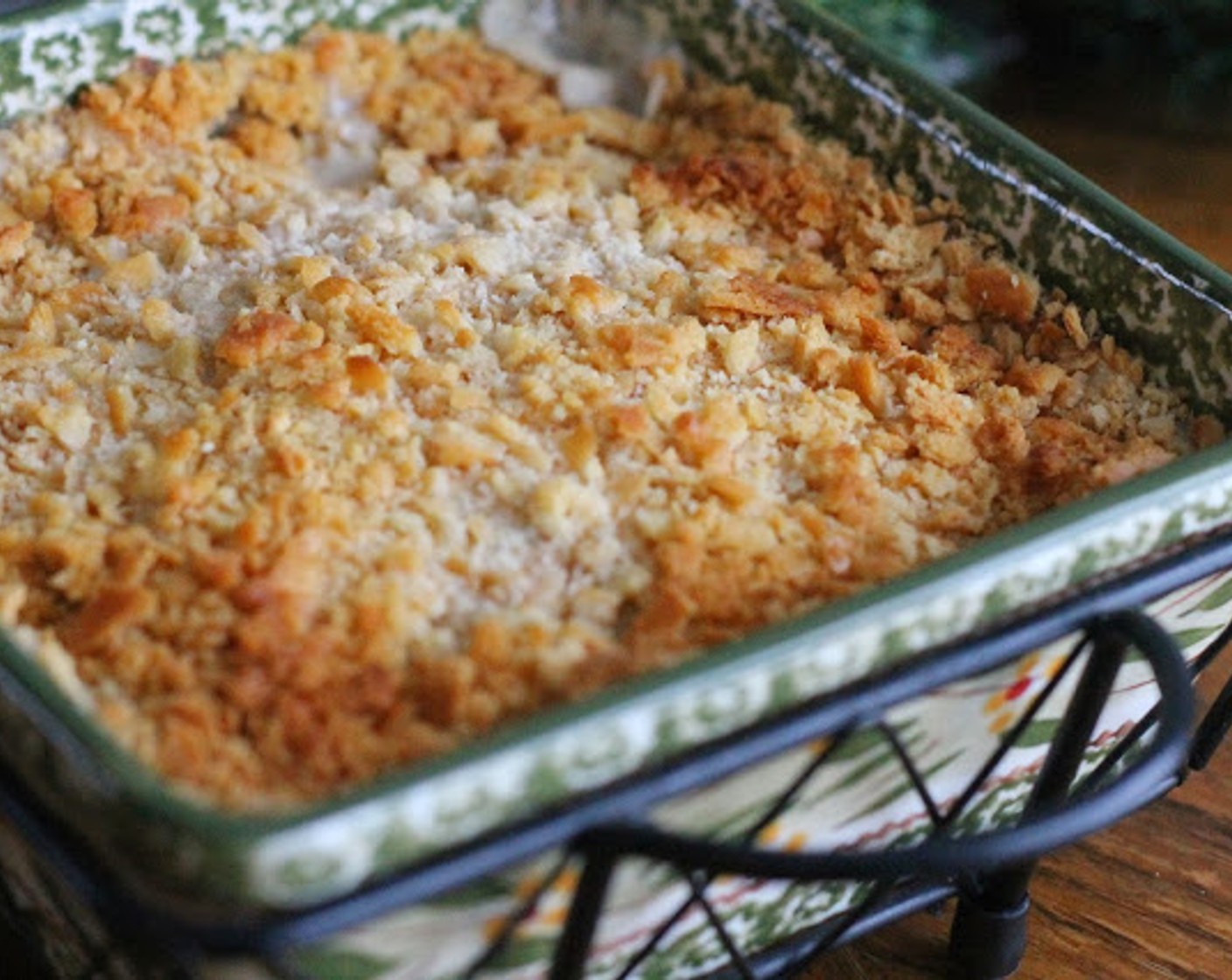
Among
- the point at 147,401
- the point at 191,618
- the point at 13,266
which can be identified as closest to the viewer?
the point at 191,618

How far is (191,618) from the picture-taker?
31.9 inches

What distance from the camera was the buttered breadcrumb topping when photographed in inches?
31.8

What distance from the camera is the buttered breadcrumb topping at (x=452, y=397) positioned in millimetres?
807

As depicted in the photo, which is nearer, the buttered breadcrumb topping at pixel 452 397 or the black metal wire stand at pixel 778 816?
the black metal wire stand at pixel 778 816

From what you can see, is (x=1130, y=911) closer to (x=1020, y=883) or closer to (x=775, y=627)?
(x=1020, y=883)

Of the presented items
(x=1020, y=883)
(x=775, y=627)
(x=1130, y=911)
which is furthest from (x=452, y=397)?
(x=1130, y=911)

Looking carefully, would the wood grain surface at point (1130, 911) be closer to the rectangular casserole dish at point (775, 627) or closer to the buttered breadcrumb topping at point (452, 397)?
the rectangular casserole dish at point (775, 627)

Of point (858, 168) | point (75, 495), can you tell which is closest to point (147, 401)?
point (75, 495)

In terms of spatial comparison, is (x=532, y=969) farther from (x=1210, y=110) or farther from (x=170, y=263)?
(x=1210, y=110)

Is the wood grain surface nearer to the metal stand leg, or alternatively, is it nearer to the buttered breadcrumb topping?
the metal stand leg

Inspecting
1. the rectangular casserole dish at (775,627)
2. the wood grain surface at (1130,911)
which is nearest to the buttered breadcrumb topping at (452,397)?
the rectangular casserole dish at (775,627)

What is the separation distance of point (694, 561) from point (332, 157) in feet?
1.50

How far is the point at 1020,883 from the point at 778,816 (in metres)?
0.22

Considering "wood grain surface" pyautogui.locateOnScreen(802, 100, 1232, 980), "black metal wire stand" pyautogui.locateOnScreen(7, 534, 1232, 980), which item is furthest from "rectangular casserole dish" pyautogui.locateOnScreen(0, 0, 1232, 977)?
"wood grain surface" pyautogui.locateOnScreen(802, 100, 1232, 980)
